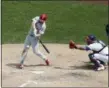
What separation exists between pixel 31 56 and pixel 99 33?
6199 millimetres

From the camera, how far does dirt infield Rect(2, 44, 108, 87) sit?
1316 centimetres

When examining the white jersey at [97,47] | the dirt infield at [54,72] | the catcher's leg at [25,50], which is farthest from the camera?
the catcher's leg at [25,50]

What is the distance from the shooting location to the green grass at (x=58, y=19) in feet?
69.9

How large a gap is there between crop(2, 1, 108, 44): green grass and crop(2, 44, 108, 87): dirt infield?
129 inches

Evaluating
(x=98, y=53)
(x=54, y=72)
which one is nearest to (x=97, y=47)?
(x=98, y=53)

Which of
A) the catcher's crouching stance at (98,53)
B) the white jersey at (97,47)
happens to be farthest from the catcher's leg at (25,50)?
the white jersey at (97,47)

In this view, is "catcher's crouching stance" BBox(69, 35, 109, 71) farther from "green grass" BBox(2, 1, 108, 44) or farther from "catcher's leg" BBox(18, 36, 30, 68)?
"green grass" BBox(2, 1, 108, 44)

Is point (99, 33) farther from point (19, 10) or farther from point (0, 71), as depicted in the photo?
point (0, 71)

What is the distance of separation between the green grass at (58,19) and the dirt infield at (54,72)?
3.27 metres

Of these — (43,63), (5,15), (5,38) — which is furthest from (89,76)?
(5,15)

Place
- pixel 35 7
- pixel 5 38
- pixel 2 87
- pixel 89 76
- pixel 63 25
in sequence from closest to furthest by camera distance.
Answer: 1. pixel 2 87
2. pixel 89 76
3. pixel 5 38
4. pixel 63 25
5. pixel 35 7

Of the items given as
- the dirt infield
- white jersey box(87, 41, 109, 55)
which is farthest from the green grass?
white jersey box(87, 41, 109, 55)

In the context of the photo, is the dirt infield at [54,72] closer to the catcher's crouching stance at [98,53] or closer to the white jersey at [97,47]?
the catcher's crouching stance at [98,53]

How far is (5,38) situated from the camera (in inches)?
806
